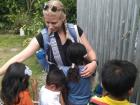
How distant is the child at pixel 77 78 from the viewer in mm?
3982

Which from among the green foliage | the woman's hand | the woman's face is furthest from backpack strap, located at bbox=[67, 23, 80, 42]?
the green foliage

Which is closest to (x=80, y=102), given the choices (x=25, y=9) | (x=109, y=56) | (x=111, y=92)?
(x=111, y=92)

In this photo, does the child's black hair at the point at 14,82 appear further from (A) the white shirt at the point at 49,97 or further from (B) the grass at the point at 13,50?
(B) the grass at the point at 13,50

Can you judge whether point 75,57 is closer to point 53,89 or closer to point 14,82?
point 53,89

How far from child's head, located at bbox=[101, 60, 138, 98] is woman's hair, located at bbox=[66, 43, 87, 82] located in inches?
29.2

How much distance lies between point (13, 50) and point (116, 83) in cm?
646

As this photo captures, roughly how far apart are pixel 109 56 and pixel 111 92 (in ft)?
8.49

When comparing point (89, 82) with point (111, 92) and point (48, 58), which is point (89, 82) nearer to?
point (48, 58)

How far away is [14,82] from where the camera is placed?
12.3 feet

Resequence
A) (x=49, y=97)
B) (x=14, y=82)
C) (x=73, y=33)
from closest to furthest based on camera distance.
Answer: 1. (x=14, y=82)
2. (x=49, y=97)
3. (x=73, y=33)

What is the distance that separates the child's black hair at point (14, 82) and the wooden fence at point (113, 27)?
135 cm

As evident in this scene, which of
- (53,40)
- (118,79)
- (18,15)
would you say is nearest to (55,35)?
(53,40)

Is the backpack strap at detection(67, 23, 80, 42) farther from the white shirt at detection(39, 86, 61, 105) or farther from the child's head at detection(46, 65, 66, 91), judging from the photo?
the white shirt at detection(39, 86, 61, 105)

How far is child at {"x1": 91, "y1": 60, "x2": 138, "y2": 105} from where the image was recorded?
3186 millimetres
